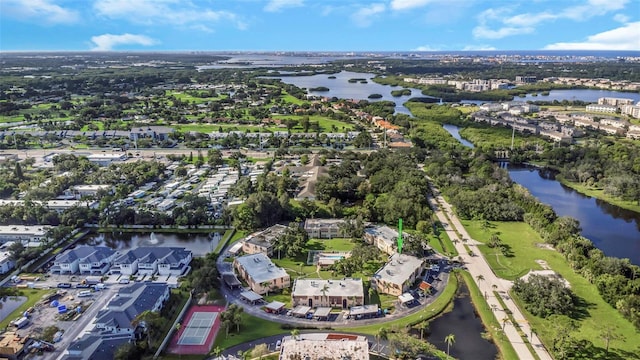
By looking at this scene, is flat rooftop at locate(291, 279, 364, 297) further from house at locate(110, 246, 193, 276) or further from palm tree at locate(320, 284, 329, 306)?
house at locate(110, 246, 193, 276)

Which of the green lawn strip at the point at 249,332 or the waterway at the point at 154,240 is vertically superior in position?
the waterway at the point at 154,240

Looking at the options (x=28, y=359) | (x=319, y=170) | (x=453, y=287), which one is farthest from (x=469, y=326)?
(x=319, y=170)

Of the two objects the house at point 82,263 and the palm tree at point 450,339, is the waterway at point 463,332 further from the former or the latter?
the house at point 82,263

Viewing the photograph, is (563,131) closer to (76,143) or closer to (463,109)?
(463,109)

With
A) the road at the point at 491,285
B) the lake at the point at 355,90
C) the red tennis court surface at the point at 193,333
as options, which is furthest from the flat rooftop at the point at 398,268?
the lake at the point at 355,90

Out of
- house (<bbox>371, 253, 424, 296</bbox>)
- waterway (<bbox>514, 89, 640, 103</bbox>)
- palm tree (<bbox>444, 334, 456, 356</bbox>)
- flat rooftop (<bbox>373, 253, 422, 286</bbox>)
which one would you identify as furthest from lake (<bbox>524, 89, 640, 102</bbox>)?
palm tree (<bbox>444, 334, 456, 356</bbox>)

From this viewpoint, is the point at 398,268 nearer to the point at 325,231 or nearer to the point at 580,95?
the point at 325,231
